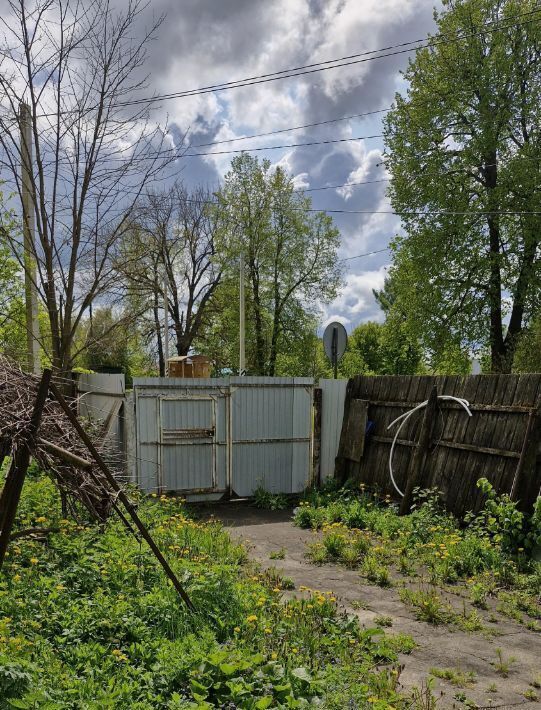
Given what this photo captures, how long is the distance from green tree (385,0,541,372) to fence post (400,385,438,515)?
32.6 ft

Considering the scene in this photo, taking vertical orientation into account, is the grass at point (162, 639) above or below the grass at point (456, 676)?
above

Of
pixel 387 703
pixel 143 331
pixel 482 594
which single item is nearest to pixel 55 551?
pixel 387 703

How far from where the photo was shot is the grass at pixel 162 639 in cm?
295

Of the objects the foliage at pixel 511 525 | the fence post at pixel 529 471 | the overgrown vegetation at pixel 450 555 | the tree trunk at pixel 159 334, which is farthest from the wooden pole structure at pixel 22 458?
the tree trunk at pixel 159 334

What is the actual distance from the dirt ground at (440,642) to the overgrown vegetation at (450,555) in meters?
0.15

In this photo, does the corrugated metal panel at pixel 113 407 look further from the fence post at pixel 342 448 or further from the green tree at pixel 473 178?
the green tree at pixel 473 178

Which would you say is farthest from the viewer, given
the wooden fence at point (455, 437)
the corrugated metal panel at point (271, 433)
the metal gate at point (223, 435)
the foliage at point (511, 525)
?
the corrugated metal panel at point (271, 433)

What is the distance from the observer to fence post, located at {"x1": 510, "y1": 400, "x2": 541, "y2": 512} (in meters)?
6.09

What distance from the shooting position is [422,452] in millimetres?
7809

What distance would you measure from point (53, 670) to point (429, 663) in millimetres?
2396

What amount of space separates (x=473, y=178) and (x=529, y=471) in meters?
13.6

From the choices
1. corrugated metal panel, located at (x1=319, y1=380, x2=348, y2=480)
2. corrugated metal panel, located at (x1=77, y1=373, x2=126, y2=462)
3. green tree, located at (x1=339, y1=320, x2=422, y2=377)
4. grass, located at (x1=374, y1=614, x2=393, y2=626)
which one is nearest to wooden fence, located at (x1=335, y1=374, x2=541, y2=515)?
corrugated metal panel, located at (x1=319, y1=380, x2=348, y2=480)

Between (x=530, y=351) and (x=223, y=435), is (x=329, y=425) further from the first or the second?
(x=530, y=351)

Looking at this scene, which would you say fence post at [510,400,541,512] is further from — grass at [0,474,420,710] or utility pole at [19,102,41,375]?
utility pole at [19,102,41,375]
